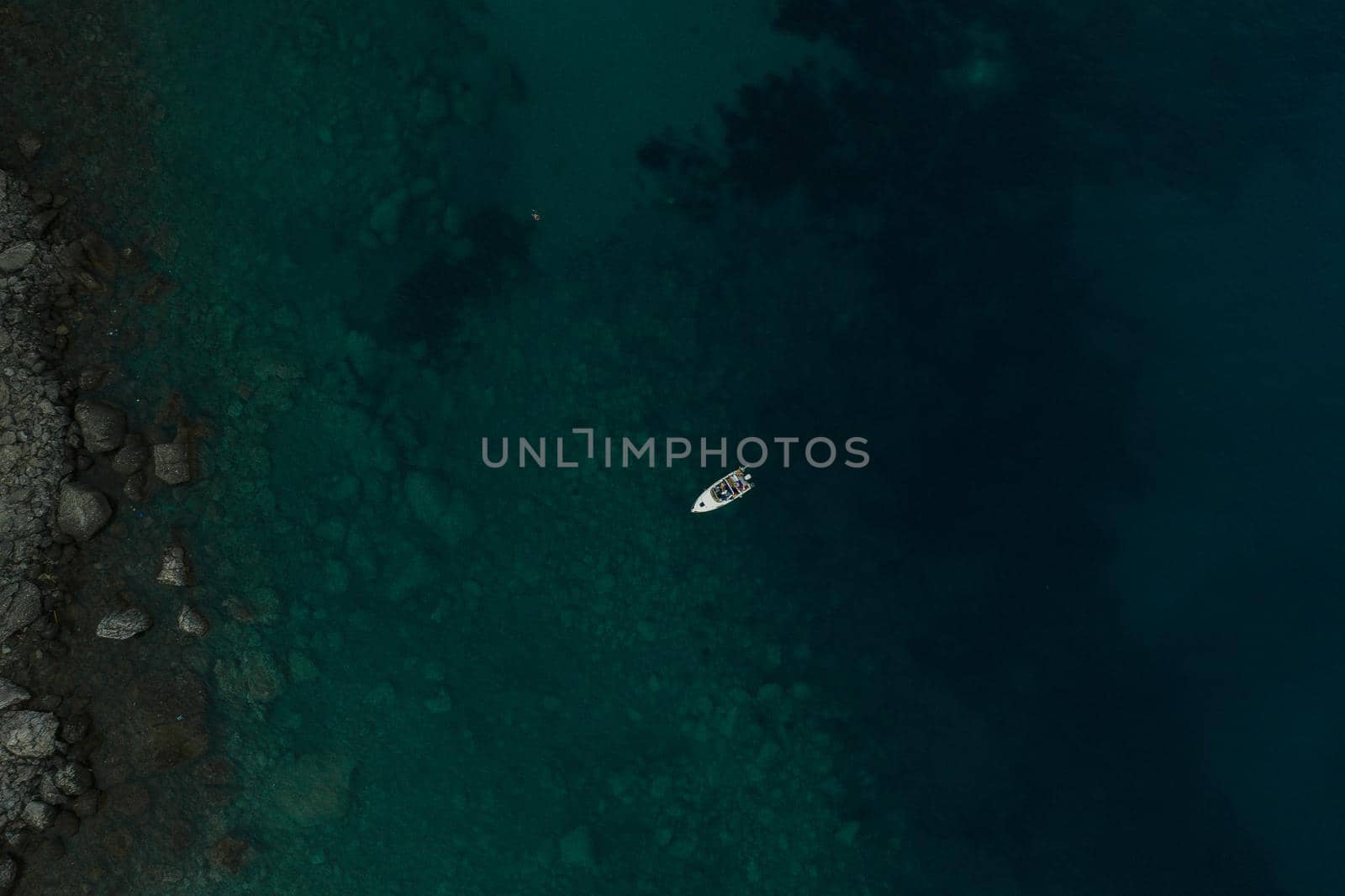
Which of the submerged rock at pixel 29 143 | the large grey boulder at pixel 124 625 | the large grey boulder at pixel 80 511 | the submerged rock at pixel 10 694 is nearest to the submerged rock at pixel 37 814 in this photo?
the submerged rock at pixel 10 694

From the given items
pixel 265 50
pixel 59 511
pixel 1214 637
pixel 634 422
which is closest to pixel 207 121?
pixel 265 50

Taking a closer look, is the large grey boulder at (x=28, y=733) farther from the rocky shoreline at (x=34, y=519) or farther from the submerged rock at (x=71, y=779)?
the submerged rock at (x=71, y=779)

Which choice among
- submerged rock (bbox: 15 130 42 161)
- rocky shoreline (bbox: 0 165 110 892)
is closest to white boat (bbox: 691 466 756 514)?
rocky shoreline (bbox: 0 165 110 892)

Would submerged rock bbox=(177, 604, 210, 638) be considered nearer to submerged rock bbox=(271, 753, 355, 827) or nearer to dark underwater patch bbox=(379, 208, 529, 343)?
submerged rock bbox=(271, 753, 355, 827)

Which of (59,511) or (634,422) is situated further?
(634,422)

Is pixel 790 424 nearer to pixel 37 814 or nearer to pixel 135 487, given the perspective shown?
pixel 135 487

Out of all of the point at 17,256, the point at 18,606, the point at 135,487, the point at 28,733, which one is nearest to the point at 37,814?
the point at 28,733

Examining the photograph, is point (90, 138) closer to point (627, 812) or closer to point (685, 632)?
point (685, 632)
